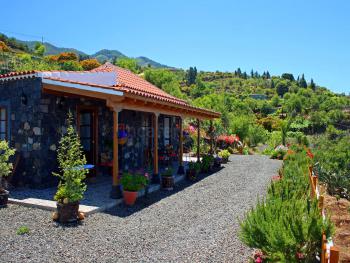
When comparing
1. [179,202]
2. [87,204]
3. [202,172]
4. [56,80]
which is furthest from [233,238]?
[202,172]

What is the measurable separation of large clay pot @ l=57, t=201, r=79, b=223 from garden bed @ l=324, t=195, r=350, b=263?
13.6ft

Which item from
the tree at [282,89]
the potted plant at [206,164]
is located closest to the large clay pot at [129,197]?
the potted plant at [206,164]

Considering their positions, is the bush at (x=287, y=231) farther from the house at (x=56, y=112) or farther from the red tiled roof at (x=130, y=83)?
the red tiled roof at (x=130, y=83)

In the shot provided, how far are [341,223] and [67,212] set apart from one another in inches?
184

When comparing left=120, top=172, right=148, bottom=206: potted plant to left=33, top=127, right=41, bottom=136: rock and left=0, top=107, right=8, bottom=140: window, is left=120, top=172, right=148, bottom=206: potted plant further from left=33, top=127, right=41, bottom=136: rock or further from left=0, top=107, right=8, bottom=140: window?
left=0, top=107, right=8, bottom=140: window

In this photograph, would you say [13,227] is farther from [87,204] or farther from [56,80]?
[56,80]

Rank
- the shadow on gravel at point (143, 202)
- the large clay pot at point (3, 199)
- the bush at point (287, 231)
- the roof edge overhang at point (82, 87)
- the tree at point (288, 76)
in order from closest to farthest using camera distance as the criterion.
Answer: the bush at point (287, 231)
the shadow on gravel at point (143, 202)
the large clay pot at point (3, 199)
the roof edge overhang at point (82, 87)
the tree at point (288, 76)

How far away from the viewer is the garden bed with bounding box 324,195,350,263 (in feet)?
14.5

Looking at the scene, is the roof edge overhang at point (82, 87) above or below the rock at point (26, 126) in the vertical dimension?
above

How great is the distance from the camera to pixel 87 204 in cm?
712

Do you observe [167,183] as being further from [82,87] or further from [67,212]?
[67,212]

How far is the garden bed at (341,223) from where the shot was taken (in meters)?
4.41

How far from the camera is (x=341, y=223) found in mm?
5828

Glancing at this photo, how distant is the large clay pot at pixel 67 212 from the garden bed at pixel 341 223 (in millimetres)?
4149
